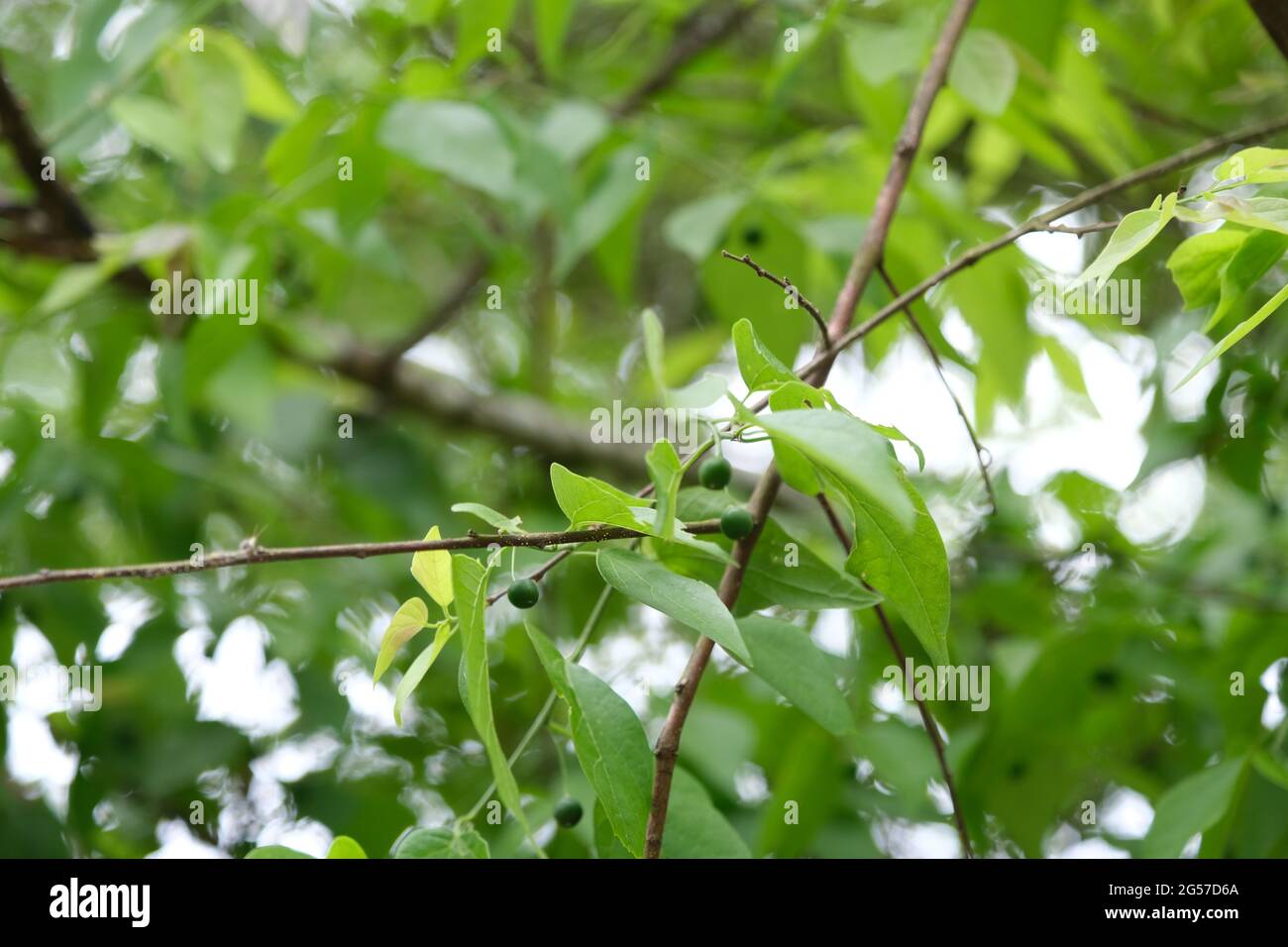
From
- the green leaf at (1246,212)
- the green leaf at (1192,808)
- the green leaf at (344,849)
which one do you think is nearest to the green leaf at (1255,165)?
the green leaf at (1246,212)

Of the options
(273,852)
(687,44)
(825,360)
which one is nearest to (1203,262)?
(825,360)

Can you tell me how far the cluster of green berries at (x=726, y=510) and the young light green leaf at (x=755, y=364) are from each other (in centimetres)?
9

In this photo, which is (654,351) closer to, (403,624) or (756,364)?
(756,364)

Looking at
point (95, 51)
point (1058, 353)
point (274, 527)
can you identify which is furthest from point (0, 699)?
point (1058, 353)

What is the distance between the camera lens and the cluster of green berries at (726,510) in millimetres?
909

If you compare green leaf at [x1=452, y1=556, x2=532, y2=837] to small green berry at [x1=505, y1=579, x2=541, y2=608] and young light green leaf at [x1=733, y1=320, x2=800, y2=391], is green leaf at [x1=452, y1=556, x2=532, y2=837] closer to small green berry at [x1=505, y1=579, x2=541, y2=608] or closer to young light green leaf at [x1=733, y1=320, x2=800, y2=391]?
small green berry at [x1=505, y1=579, x2=541, y2=608]

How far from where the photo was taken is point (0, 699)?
1.99 m

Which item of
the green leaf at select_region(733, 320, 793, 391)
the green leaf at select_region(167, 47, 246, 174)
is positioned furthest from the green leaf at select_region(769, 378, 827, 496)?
the green leaf at select_region(167, 47, 246, 174)

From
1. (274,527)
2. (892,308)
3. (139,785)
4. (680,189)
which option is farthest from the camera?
(680,189)

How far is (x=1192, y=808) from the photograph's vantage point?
1275 mm

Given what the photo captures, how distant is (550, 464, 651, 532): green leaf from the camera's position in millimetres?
793

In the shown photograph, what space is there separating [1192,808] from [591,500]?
2.87ft
